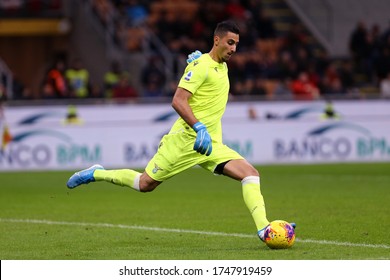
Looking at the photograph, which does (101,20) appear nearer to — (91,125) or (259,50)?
(259,50)

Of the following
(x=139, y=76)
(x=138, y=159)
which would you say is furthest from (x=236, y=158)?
(x=139, y=76)

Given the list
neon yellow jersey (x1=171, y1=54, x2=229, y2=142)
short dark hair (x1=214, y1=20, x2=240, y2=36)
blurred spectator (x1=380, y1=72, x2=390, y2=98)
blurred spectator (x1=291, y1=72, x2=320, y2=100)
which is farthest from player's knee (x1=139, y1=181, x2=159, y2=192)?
blurred spectator (x1=380, y1=72, x2=390, y2=98)

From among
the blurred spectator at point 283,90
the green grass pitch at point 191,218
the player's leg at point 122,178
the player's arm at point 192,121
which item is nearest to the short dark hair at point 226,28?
the player's arm at point 192,121

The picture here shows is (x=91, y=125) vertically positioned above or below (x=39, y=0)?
below

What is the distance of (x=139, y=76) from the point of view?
31219mm

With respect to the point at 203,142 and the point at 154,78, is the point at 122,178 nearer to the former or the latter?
the point at 203,142

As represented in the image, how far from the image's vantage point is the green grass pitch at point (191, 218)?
10.2m

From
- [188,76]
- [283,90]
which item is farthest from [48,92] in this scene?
[188,76]

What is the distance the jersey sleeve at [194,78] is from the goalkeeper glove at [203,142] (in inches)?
18.5

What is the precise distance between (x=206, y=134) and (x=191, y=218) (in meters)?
3.61

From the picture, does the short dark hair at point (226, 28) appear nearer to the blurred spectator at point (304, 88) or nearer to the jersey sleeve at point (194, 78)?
A: the jersey sleeve at point (194, 78)

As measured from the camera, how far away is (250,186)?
10492mm

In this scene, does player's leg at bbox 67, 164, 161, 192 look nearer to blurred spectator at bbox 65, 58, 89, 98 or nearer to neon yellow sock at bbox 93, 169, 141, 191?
neon yellow sock at bbox 93, 169, 141, 191
